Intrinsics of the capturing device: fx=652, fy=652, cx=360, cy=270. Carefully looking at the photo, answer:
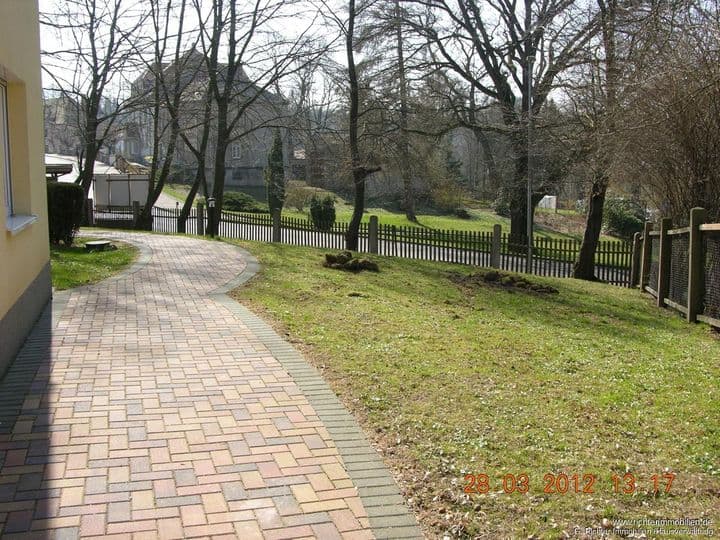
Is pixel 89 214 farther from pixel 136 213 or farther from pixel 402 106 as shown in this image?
pixel 402 106

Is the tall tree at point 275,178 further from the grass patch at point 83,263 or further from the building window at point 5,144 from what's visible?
the building window at point 5,144

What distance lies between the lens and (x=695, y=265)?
9.65m

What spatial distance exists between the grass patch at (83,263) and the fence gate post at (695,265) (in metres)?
8.96

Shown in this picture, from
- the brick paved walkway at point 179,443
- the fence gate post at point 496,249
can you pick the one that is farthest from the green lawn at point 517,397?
the fence gate post at point 496,249

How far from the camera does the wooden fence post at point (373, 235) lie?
65.1 feet

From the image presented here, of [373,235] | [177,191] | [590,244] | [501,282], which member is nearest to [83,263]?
[501,282]

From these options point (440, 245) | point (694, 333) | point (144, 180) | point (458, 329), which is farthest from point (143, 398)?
point (144, 180)

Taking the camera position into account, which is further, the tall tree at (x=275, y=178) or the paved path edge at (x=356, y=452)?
the tall tree at (x=275, y=178)

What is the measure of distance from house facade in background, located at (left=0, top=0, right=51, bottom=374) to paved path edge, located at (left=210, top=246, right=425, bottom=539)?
2344mm

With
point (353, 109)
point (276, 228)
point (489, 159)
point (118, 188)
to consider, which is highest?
point (353, 109)

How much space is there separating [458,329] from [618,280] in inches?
493

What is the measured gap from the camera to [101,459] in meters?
3.83

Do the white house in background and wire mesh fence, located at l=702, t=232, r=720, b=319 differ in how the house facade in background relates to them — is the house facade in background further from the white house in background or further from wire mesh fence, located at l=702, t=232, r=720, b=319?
the white house in background

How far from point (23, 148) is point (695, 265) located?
9.10m
